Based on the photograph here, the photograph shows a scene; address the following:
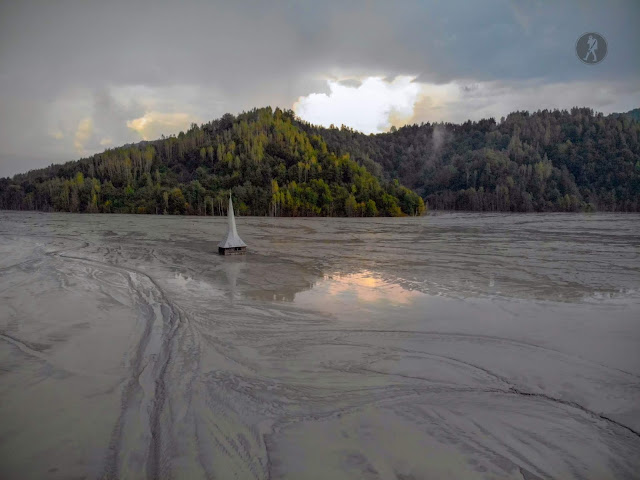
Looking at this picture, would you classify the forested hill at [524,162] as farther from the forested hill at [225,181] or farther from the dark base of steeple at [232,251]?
the dark base of steeple at [232,251]

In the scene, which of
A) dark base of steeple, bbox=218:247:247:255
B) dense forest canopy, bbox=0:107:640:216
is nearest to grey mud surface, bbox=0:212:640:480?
dark base of steeple, bbox=218:247:247:255

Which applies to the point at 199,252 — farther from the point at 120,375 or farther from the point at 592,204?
the point at 592,204

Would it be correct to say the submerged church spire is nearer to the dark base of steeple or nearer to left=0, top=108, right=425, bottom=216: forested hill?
the dark base of steeple

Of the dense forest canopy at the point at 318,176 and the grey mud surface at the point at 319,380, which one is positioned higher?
the dense forest canopy at the point at 318,176

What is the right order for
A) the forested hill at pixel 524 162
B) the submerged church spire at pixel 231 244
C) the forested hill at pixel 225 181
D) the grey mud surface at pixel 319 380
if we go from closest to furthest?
the grey mud surface at pixel 319 380 → the submerged church spire at pixel 231 244 → the forested hill at pixel 225 181 → the forested hill at pixel 524 162

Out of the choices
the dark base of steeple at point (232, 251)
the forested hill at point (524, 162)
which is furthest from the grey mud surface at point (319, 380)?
the forested hill at point (524, 162)

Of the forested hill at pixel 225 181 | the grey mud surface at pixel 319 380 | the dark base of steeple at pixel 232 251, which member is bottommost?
the grey mud surface at pixel 319 380
